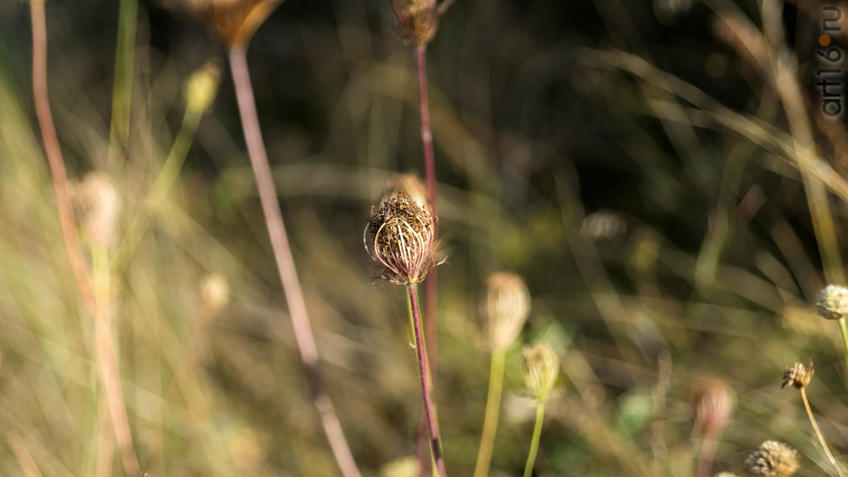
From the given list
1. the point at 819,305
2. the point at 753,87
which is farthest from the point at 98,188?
the point at 753,87

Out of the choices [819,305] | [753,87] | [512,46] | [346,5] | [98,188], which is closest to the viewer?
[819,305]

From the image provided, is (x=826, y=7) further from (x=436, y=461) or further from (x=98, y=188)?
(x=98, y=188)

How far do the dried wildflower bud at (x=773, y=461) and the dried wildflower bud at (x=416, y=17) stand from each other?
675mm

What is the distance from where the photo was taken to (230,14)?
45.3 inches

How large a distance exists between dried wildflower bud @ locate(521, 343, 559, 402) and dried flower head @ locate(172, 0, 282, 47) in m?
0.65

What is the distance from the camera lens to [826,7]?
1.51 m

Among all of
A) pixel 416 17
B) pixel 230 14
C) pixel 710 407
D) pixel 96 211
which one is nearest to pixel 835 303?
pixel 710 407

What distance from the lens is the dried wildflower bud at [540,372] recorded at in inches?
35.8

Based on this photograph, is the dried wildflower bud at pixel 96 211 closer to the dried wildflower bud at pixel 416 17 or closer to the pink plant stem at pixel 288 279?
the pink plant stem at pixel 288 279

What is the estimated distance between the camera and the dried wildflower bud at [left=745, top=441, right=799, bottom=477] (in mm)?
891

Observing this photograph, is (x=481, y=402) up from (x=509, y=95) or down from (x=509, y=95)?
down

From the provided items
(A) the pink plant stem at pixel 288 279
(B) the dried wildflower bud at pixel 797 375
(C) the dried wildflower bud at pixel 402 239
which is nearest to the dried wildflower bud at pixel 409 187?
(C) the dried wildflower bud at pixel 402 239

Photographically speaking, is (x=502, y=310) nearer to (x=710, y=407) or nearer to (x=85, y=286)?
(x=710, y=407)

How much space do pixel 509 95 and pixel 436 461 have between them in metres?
1.35
